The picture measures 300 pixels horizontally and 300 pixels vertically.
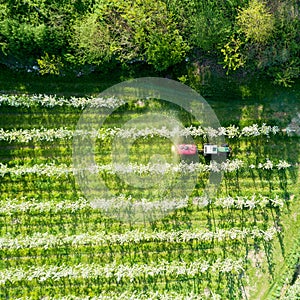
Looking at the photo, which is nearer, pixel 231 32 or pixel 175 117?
pixel 231 32

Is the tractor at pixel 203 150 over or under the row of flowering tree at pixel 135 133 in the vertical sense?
under

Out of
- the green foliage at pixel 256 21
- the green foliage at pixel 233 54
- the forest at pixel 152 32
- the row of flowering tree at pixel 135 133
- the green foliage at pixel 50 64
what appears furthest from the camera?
the row of flowering tree at pixel 135 133

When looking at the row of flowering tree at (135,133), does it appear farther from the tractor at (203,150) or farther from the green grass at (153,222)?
the tractor at (203,150)

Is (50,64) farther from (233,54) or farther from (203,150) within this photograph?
(233,54)

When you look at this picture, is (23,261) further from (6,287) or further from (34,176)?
(34,176)

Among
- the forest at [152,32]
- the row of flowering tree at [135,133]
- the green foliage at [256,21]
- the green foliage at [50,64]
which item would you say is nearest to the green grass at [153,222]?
the row of flowering tree at [135,133]

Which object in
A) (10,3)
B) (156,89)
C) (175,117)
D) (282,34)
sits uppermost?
(10,3)

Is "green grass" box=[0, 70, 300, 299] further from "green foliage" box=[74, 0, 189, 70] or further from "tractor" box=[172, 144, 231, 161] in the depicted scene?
"green foliage" box=[74, 0, 189, 70]

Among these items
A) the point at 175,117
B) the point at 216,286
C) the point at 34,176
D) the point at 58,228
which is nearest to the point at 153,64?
the point at 175,117

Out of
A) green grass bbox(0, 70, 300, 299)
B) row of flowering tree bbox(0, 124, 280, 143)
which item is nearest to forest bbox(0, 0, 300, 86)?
green grass bbox(0, 70, 300, 299)
